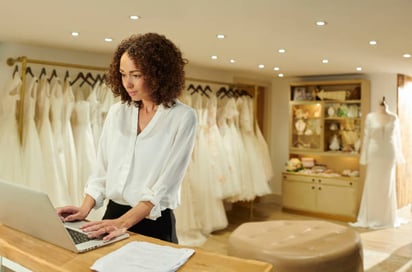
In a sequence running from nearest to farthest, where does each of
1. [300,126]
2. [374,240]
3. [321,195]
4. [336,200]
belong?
[374,240] → [336,200] → [321,195] → [300,126]

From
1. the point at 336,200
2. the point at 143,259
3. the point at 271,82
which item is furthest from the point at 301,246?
the point at 271,82

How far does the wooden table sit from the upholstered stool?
165 centimetres

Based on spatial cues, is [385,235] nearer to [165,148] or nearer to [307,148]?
[307,148]

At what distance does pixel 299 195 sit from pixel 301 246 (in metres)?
3.58

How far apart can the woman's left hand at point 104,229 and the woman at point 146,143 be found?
0.04 m

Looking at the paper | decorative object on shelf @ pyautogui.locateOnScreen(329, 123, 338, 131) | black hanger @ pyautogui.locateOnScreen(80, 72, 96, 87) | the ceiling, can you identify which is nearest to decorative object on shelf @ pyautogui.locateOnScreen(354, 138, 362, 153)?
decorative object on shelf @ pyautogui.locateOnScreen(329, 123, 338, 131)

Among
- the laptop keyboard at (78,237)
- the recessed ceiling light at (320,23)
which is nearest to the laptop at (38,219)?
the laptop keyboard at (78,237)

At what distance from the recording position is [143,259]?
976mm

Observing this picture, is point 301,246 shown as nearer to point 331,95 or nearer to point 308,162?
point 308,162

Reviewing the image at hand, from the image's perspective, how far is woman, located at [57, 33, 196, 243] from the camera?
1.32 m

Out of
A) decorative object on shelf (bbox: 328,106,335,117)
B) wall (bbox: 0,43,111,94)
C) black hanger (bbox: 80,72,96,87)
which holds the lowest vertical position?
decorative object on shelf (bbox: 328,106,335,117)

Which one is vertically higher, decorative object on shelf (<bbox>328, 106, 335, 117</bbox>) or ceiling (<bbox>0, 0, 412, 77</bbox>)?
ceiling (<bbox>0, 0, 412, 77</bbox>)

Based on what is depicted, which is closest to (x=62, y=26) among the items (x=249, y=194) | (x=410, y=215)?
(x=249, y=194)

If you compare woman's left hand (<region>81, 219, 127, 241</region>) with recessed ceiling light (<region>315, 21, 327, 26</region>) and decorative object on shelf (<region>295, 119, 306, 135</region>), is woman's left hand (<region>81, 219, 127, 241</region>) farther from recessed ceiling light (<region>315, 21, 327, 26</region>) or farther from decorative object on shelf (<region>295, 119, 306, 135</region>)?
decorative object on shelf (<region>295, 119, 306, 135</region>)
